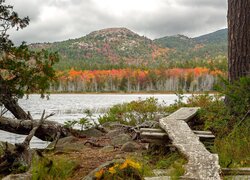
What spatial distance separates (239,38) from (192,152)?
429 cm

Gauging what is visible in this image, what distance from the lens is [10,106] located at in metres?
10.4

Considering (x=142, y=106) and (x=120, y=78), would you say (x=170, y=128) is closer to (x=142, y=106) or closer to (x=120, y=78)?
(x=142, y=106)

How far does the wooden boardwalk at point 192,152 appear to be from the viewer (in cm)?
471

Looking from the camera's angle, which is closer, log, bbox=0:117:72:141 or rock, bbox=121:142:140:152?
rock, bbox=121:142:140:152

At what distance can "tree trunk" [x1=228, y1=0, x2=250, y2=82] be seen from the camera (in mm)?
8859

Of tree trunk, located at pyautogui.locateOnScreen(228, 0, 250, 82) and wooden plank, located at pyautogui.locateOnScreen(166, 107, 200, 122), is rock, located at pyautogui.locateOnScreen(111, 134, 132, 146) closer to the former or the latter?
wooden plank, located at pyautogui.locateOnScreen(166, 107, 200, 122)

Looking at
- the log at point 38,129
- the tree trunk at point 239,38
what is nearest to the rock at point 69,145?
the log at point 38,129

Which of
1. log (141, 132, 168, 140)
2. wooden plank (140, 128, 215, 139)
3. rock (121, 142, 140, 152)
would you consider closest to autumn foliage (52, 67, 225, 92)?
rock (121, 142, 140, 152)

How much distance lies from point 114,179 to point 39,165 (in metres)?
1.32

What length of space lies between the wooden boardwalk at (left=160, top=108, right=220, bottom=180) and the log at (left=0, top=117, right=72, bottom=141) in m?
3.75

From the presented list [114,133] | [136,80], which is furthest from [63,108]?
[136,80]

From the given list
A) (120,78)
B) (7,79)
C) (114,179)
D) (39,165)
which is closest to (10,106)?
(7,79)

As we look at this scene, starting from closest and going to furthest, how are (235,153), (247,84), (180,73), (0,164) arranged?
(235,153) → (0,164) → (247,84) → (180,73)

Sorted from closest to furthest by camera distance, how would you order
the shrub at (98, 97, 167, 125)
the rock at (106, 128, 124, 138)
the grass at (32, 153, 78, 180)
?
the grass at (32, 153, 78, 180) → the rock at (106, 128, 124, 138) → the shrub at (98, 97, 167, 125)
